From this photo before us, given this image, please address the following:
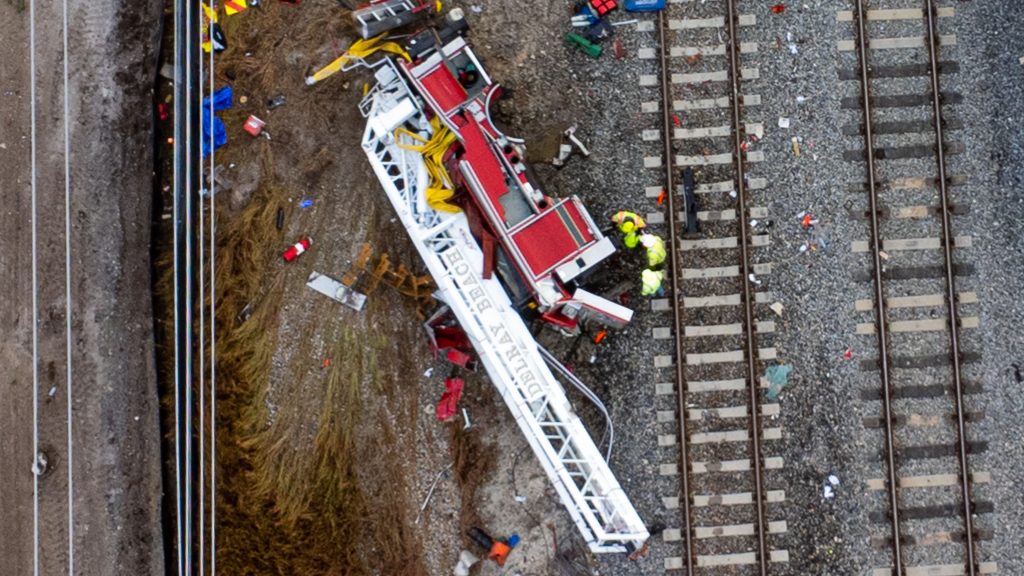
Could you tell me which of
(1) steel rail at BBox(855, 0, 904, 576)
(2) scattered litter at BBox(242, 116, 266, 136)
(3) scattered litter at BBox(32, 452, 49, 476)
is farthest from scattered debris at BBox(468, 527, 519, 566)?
(2) scattered litter at BBox(242, 116, 266, 136)

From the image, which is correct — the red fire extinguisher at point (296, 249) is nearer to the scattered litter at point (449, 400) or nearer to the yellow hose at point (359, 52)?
the yellow hose at point (359, 52)

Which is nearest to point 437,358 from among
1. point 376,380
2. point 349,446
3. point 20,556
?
point 376,380

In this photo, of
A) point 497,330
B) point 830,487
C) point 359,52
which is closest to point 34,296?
point 359,52

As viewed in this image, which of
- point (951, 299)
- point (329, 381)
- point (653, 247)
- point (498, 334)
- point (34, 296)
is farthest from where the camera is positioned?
point (34, 296)

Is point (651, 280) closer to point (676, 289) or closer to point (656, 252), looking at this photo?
point (656, 252)

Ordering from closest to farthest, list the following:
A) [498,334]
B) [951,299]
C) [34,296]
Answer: [498,334] < [951,299] < [34,296]

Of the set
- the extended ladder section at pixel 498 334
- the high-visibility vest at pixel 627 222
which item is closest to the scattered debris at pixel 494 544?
the extended ladder section at pixel 498 334

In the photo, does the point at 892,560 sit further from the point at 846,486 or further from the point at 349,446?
the point at 349,446
